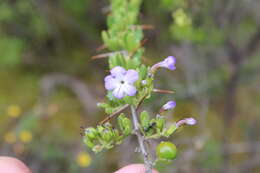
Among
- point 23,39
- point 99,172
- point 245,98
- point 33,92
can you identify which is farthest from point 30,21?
point 245,98

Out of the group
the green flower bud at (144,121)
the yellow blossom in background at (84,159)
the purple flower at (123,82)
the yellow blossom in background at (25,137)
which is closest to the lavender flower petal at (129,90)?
the purple flower at (123,82)

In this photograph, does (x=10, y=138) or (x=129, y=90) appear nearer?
(x=129, y=90)

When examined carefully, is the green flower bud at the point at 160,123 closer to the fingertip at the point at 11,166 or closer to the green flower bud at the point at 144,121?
the green flower bud at the point at 144,121

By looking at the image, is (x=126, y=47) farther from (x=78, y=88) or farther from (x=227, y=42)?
(x=78, y=88)

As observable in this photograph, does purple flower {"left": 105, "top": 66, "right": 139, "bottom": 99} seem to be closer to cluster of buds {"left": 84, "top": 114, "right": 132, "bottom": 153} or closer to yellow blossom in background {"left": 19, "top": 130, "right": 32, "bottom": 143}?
cluster of buds {"left": 84, "top": 114, "right": 132, "bottom": 153}

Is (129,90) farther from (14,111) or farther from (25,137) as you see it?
(14,111)

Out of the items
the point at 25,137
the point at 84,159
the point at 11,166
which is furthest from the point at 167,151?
the point at 25,137
